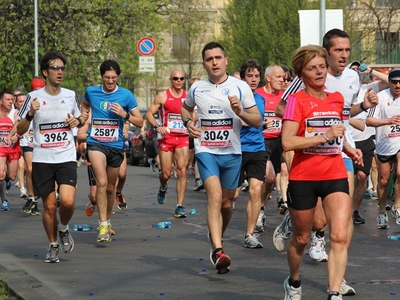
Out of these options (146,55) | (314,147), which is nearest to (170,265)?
(314,147)

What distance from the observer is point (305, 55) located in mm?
8031

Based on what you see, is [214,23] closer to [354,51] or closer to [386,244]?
[354,51]

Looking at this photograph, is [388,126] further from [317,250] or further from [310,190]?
[310,190]

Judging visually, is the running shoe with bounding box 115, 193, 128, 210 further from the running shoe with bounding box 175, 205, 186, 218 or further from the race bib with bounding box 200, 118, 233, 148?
the race bib with bounding box 200, 118, 233, 148

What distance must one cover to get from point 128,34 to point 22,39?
5.13m

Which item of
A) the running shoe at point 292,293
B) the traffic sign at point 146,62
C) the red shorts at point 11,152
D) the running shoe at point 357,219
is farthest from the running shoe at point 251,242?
the traffic sign at point 146,62

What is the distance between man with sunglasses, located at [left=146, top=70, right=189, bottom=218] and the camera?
1588 centimetres

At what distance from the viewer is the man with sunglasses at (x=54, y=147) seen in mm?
10795

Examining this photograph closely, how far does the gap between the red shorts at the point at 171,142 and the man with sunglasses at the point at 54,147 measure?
5.15m

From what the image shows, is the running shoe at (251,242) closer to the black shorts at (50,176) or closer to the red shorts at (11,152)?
the black shorts at (50,176)

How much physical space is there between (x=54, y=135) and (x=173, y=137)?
5.42 metres

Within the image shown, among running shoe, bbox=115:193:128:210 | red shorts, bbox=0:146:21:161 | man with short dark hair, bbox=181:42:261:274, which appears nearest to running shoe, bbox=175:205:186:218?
running shoe, bbox=115:193:128:210

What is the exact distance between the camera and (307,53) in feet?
26.3

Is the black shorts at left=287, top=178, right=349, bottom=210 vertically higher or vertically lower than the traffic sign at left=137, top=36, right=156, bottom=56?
lower
